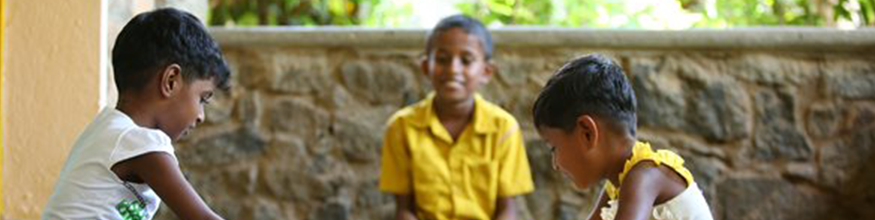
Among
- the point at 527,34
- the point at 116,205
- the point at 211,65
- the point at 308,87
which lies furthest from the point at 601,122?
the point at 308,87

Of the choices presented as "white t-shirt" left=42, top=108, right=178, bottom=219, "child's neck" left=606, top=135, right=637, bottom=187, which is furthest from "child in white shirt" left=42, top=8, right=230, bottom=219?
"child's neck" left=606, top=135, right=637, bottom=187

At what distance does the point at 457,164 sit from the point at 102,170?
153 centimetres

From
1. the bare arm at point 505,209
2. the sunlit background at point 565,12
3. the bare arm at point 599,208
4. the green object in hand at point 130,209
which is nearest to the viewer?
the green object in hand at point 130,209

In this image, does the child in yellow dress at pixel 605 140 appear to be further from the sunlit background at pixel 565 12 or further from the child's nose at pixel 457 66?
the sunlit background at pixel 565 12

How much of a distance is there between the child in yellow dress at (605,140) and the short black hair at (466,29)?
1.36 m

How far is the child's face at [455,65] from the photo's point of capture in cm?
353

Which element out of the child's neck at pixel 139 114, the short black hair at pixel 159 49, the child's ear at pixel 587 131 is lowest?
the child's ear at pixel 587 131

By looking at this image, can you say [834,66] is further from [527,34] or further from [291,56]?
[291,56]

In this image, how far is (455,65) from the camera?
139 inches

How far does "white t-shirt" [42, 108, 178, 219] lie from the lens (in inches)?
82.3

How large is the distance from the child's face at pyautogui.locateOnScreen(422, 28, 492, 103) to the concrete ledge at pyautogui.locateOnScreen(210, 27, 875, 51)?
11.1 inches

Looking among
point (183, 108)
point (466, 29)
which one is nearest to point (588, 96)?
point (183, 108)

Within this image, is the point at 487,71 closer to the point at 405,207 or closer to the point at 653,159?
the point at 405,207

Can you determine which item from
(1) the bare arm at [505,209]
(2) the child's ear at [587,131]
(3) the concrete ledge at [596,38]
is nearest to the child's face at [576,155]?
(2) the child's ear at [587,131]
